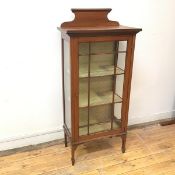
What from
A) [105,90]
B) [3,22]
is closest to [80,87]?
[105,90]

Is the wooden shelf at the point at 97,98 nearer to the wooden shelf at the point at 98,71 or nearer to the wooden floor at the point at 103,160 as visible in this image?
the wooden shelf at the point at 98,71

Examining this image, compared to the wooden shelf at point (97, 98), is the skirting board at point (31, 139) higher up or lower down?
lower down

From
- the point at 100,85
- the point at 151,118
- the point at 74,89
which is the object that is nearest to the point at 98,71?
the point at 100,85

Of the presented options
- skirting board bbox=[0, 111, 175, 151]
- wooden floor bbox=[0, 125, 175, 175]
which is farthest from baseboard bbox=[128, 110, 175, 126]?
skirting board bbox=[0, 111, 175, 151]

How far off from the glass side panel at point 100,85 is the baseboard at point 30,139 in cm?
43

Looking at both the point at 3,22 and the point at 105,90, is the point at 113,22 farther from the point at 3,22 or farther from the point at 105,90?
the point at 3,22

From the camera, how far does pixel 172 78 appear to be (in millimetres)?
2461

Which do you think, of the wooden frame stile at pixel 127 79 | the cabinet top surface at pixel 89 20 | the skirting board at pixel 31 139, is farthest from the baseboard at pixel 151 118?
the cabinet top surface at pixel 89 20

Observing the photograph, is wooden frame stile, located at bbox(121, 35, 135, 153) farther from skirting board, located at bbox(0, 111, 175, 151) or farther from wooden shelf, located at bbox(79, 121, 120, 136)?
skirting board, located at bbox(0, 111, 175, 151)

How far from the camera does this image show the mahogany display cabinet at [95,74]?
1.60m

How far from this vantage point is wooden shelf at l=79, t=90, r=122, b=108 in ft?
5.86

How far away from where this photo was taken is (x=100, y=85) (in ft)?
6.13

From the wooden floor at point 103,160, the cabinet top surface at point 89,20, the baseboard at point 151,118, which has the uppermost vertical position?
the cabinet top surface at point 89,20

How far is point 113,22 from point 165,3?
629 millimetres
